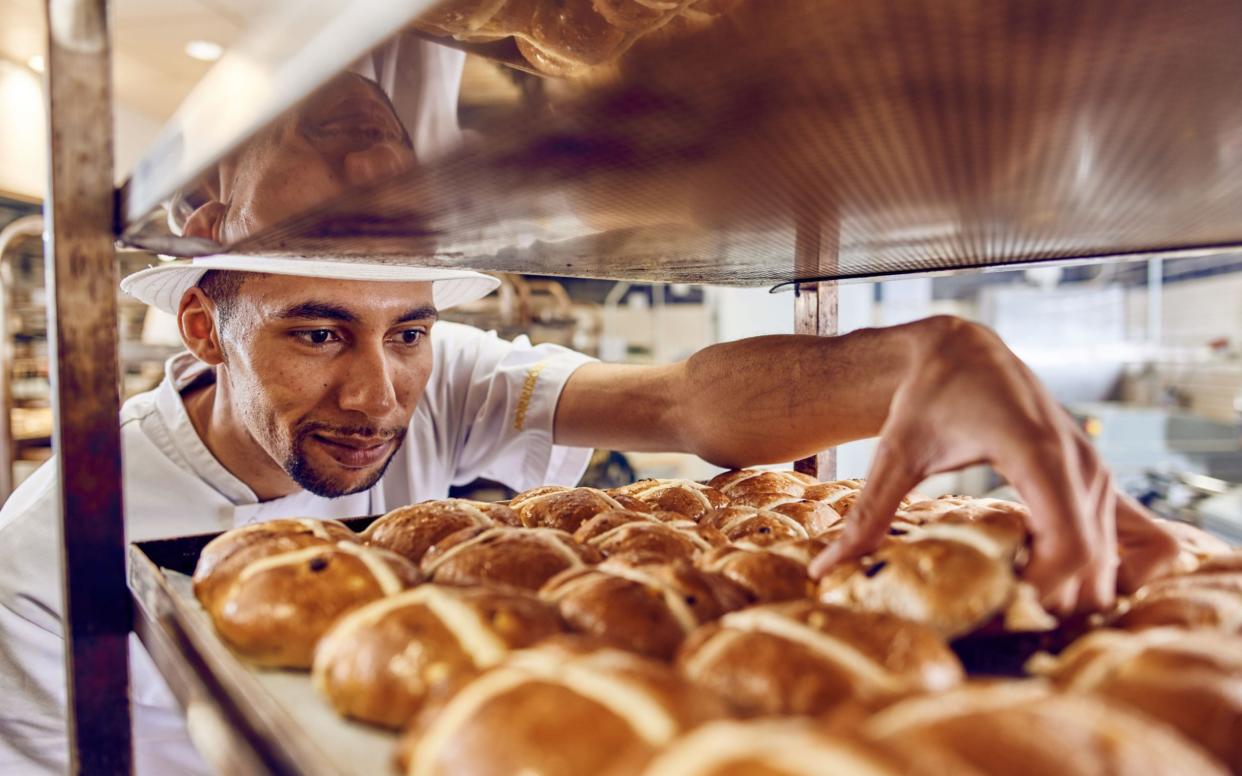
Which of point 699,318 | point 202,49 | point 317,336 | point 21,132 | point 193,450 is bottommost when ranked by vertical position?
point 193,450

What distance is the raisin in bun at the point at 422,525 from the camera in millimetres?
1188

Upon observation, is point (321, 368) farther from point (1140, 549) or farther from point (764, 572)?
point (1140, 549)

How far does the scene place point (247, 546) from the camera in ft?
3.47

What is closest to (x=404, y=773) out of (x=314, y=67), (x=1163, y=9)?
(x=314, y=67)

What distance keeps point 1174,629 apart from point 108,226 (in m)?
1.26

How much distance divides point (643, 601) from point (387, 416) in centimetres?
115

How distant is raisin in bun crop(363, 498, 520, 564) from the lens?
119 centimetres

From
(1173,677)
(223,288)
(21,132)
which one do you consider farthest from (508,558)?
(21,132)

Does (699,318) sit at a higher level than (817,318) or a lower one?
higher

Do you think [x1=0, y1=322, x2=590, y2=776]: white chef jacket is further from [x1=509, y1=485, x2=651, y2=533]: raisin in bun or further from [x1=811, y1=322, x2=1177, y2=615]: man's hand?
[x1=811, y1=322, x2=1177, y2=615]: man's hand

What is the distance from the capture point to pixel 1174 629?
0.77 metres

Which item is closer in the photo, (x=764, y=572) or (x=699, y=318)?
(x=764, y=572)

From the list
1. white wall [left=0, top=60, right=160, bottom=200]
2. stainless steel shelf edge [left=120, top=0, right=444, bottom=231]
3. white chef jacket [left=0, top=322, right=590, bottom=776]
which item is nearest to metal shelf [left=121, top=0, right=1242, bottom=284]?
stainless steel shelf edge [left=120, top=0, right=444, bottom=231]

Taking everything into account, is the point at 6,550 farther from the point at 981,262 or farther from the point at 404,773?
the point at 981,262
